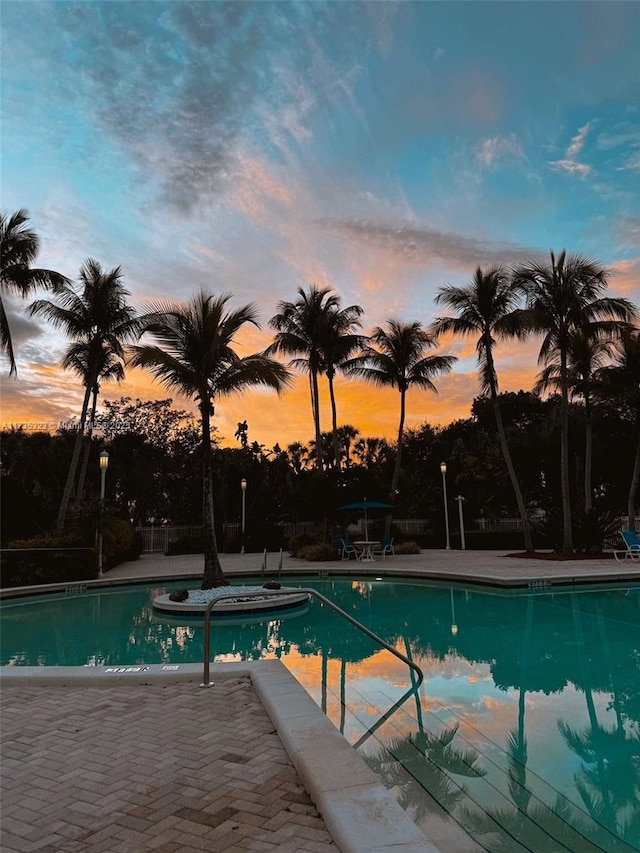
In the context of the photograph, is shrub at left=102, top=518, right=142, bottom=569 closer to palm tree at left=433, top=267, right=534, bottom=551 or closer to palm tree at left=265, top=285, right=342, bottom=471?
palm tree at left=265, top=285, right=342, bottom=471

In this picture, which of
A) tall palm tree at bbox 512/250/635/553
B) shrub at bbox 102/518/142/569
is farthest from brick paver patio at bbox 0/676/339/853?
tall palm tree at bbox 512/250/635/553

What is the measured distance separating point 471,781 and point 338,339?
23.2 m

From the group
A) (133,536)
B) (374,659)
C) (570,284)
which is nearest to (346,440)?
(133,536)

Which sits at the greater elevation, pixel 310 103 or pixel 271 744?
pixel 310 103

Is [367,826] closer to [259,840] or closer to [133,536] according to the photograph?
[259,840]

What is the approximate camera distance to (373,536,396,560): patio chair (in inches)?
847

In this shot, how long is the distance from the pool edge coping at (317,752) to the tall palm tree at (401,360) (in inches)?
818

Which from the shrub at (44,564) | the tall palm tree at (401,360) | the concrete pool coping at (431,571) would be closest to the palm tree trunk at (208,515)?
the concrete pool coping at (431,571)

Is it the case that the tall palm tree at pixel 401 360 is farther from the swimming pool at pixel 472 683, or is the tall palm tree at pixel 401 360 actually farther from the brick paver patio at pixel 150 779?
the brick paver patio at pixel 150 779

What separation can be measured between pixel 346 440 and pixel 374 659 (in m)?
35.9

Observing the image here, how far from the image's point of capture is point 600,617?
10344 millimetres

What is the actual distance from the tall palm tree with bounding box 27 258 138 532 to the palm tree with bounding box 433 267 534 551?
12.6 metres

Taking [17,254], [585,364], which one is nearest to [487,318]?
[585,364]

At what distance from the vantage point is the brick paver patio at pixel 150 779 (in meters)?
2.64
